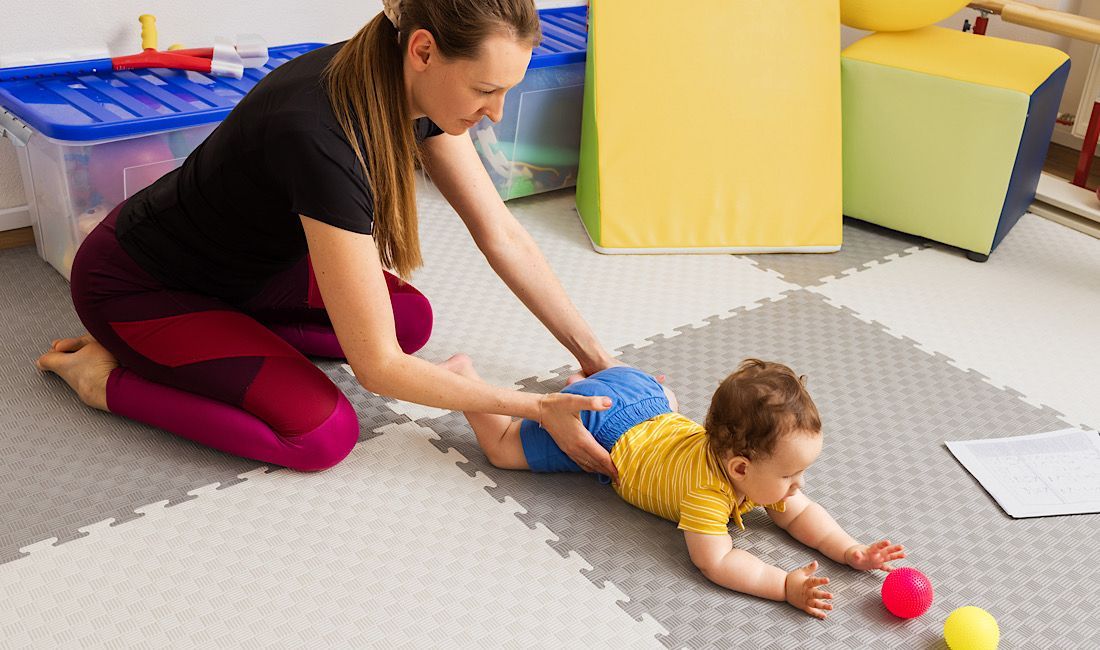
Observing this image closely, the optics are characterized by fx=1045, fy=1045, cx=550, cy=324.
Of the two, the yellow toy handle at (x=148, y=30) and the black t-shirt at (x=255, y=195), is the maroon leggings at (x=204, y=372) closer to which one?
the black t-shirt at (x=255, y=195)

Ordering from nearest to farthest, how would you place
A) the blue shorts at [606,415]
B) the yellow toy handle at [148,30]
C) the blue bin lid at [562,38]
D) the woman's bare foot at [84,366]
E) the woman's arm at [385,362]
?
1. the woman's arm at [385,362]
2. the blue shorts at [606,415]
3. the woman's bare foot at [84,366]
4. the yellow toy handle at [148,30]
5. the blue bin lid at [562,38]

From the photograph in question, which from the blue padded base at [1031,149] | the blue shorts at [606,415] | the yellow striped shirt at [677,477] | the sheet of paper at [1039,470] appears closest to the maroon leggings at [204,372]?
the blue shorts at [606,415]

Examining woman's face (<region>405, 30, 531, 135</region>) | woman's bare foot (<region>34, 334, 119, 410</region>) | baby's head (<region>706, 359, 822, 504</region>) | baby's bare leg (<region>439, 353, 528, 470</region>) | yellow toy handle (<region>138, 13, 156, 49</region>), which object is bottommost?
baby's bare leg (<region>439, 353, 528, 470</region>)

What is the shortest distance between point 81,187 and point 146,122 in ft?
0.59

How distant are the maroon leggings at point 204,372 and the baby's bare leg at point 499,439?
18cm

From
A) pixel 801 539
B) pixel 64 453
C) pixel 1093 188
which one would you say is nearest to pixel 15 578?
pixel 64 453

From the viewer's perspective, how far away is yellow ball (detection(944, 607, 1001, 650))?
48.4 inches

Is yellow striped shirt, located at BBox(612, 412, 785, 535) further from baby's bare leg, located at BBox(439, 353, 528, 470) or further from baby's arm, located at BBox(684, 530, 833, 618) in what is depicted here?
baby's bare leg, located at BBox(439, 353, 528, 470)

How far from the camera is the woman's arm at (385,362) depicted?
1.29m

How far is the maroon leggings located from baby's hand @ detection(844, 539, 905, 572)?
0.72 m

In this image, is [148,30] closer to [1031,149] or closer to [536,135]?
[536,135]

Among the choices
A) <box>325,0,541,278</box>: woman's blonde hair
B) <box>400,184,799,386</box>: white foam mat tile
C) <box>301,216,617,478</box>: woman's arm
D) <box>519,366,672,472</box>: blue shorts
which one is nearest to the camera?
<box>325,0,541,278</box>: woman's blonde hair

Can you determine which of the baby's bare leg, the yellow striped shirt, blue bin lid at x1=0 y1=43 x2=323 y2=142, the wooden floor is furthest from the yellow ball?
the wooden floor

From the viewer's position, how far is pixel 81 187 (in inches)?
72.6
